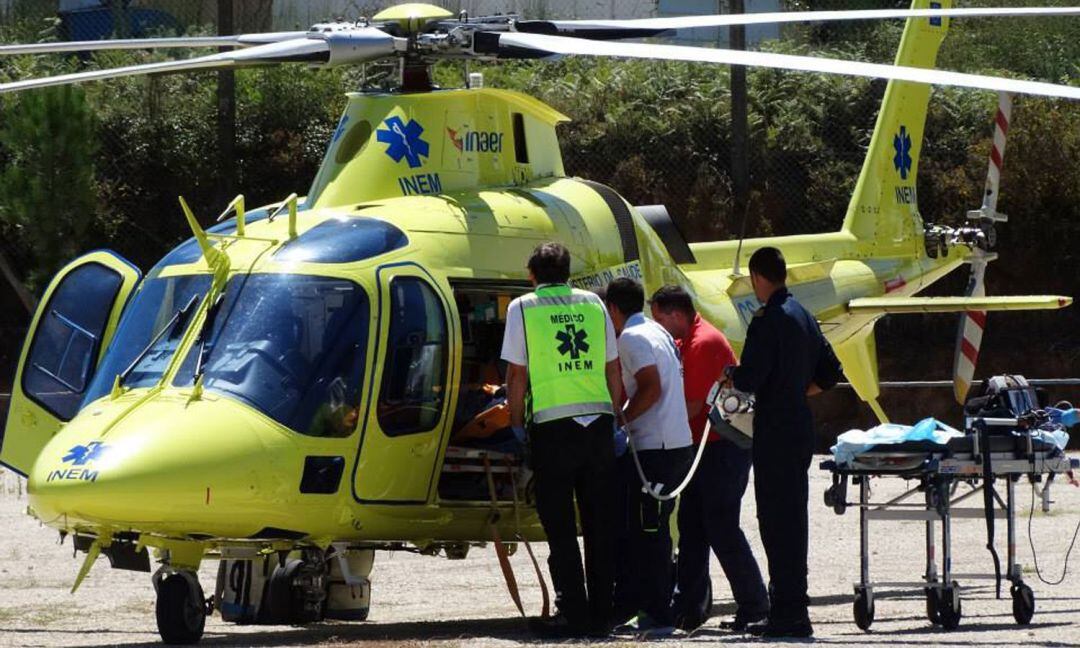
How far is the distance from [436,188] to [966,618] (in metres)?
3.85

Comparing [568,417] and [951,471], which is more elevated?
[568,417]

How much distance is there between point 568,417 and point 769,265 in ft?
3.91

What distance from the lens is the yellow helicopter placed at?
8.42 m

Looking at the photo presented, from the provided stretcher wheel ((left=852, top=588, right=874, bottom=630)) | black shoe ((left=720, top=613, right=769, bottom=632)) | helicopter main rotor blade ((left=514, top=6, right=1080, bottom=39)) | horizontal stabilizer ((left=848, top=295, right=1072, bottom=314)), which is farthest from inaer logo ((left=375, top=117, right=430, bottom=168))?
horizontal stabilizer ((left=848, top=295, right=1072, bottom=314))

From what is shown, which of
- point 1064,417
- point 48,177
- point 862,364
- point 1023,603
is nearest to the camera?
point 1023,603

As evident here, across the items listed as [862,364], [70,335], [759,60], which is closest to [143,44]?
[70,335]

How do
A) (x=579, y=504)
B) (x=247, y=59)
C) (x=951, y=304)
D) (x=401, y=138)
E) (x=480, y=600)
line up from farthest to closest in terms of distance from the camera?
(x=951, y=304) < (x=480, y=600) < (x=401, y=138) < (x=247, y=59) < (x=579, y=504)

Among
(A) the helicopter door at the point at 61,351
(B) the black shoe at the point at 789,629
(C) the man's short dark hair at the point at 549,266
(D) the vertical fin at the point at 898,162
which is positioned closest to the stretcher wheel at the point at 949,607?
(B) the black shoe at the point at 789,629

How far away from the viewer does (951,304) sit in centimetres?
1277

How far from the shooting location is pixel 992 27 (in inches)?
1155

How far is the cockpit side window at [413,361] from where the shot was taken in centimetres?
912

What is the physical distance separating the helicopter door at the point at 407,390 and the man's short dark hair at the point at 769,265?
1761mm

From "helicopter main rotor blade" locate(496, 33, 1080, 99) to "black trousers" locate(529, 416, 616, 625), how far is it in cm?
179

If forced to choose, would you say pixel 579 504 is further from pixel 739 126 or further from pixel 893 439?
pixel 739 126
